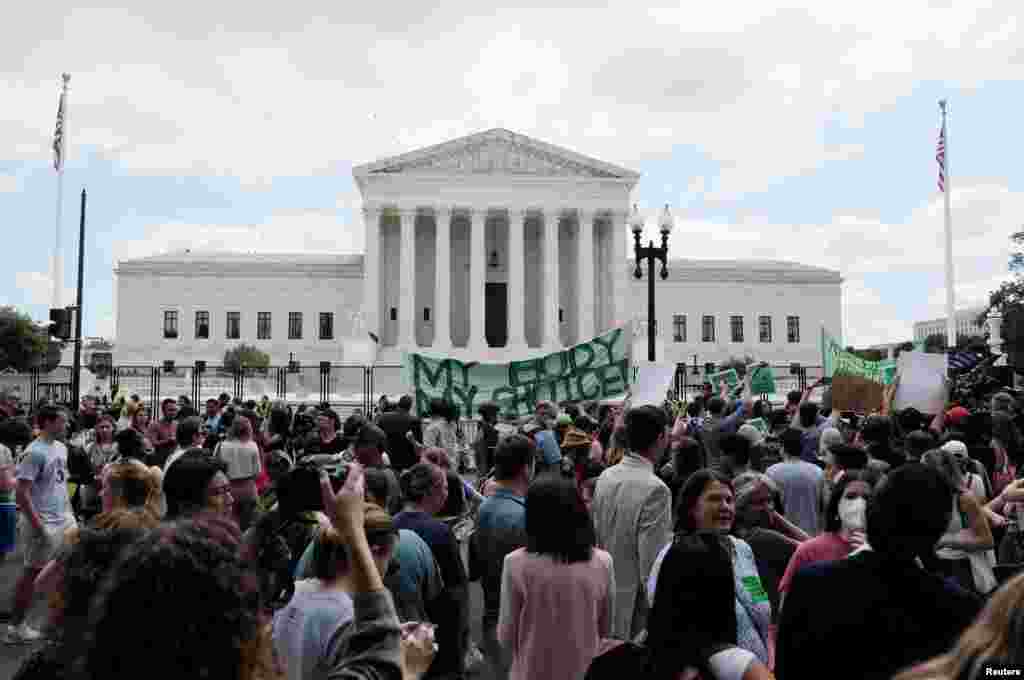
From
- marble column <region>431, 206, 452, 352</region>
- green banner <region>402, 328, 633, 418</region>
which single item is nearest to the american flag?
green banner <region>402, 328, 633, 418</region>

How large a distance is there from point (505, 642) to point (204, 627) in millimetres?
3206

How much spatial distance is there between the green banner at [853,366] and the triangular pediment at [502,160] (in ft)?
147

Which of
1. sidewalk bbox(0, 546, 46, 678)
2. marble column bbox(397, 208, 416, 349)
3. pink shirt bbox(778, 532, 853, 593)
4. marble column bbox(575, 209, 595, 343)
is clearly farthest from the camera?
marble column bbox(575, 209, 595, 343)

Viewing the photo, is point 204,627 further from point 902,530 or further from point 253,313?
point 253,313

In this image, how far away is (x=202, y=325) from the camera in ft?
220

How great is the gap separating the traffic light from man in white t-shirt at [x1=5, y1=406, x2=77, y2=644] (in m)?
12.4

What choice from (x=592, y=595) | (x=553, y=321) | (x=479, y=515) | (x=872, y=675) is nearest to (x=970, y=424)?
(x=479, y=515)

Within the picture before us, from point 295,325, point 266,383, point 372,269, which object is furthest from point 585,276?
point 266,383

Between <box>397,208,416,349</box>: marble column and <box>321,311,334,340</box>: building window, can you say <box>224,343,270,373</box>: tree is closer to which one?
<box>321,311,334,340</box>: building window

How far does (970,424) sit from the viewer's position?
9695mm

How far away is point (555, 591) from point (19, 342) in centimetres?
5862

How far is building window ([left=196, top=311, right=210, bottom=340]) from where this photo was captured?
67.0m

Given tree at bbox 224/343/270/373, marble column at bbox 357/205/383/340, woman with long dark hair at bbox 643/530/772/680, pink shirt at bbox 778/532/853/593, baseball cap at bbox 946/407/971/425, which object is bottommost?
pink shirt at bbox 778/532/853/593

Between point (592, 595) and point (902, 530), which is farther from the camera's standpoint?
point (592, 595)
